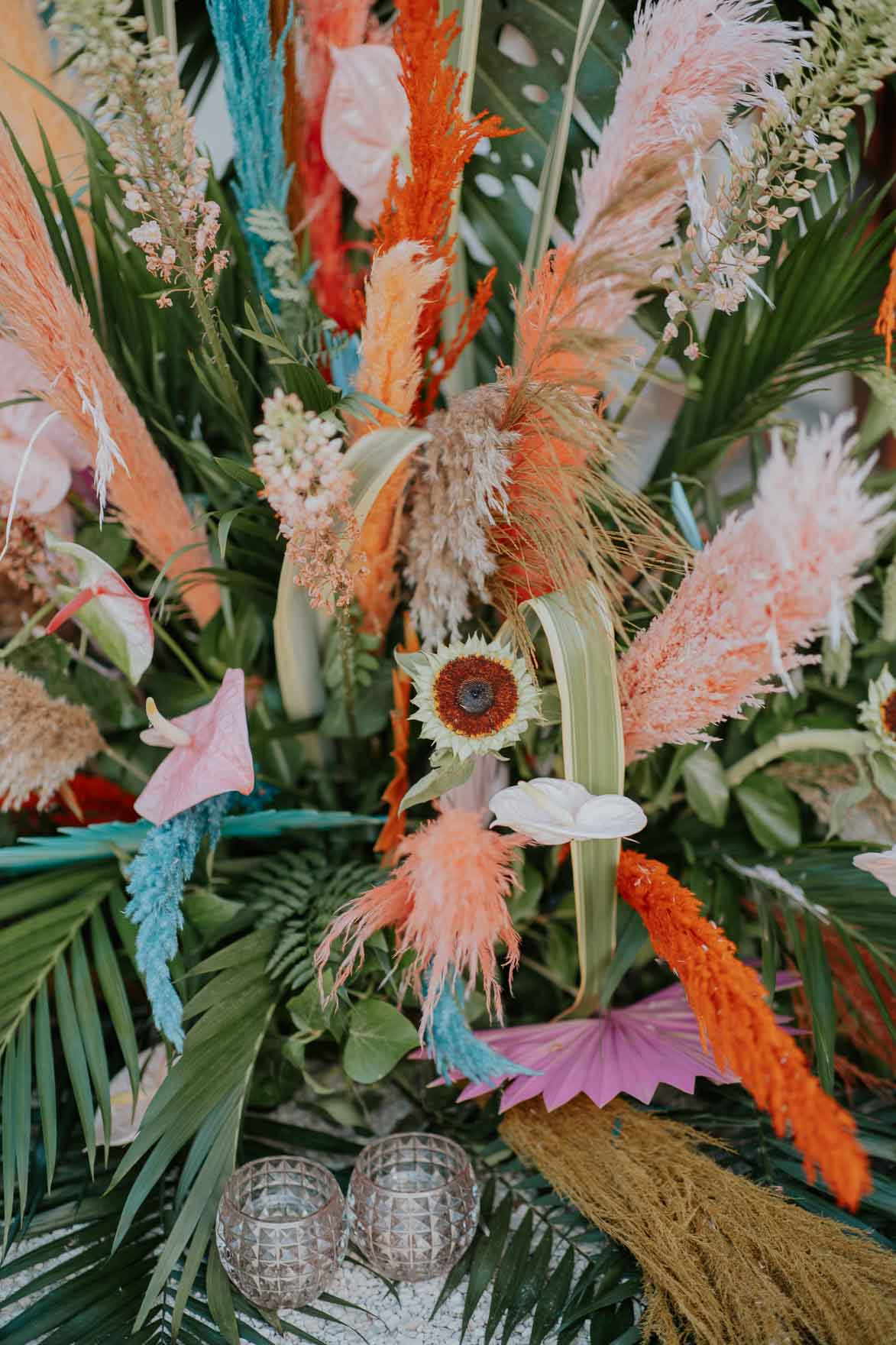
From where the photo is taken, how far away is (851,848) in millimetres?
557

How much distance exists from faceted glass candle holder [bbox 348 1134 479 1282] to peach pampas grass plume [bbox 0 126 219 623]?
0.30 metres

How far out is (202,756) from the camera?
48cm

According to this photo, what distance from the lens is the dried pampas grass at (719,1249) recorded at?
1.37ft

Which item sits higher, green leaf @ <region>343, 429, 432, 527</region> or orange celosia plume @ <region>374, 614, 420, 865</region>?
green leaf @ <region>343, 429, 432, 527</region>

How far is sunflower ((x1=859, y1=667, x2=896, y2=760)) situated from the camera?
19.9 inches

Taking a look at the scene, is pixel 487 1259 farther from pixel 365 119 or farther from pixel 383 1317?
pixel 365 119

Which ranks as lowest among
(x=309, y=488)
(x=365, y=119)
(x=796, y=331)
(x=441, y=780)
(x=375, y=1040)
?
(x=375, y=1040)

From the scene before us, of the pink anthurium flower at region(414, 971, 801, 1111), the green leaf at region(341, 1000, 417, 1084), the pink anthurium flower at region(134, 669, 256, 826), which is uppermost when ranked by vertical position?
the pink anthurium flower at region(134, 669, 256, 826)

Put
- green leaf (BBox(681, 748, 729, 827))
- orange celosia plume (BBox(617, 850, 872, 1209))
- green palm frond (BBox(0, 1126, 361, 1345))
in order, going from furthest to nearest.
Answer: green leaf (BBox(681, 748, 729, 827))
green palm frond (BBox(0, 1126, 361, 1345))
orange celosia plume (BBox(617, 850, 872, 1209))

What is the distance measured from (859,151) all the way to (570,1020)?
49cm

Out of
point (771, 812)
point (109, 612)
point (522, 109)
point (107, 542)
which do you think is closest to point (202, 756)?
point (109, 612)

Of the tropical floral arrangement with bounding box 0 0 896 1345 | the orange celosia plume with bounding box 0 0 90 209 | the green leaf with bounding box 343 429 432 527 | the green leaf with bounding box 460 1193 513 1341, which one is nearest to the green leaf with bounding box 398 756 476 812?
the tropical floral arrangement with bounding box 0 0 896 1345

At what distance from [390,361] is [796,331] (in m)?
0.25

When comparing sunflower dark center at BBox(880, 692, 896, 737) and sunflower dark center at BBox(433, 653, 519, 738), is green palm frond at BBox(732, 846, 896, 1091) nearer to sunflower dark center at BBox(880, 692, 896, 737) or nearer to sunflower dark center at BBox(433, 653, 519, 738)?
sunflower dark center at BBox(880, 692, 896, 737)
